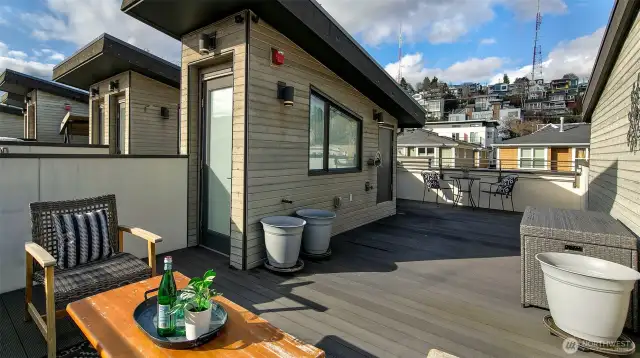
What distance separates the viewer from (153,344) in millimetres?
1426

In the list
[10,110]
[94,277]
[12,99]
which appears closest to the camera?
[94,277]

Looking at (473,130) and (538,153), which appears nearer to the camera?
(538,153)

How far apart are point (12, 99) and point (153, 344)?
12185mm

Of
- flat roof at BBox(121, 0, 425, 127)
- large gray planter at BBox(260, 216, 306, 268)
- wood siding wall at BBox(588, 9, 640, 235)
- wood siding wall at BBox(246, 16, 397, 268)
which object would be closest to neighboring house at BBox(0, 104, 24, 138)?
flat roof at BBox(121, 0, 425, 127)

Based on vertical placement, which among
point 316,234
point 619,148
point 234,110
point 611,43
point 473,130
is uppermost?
point 473,130

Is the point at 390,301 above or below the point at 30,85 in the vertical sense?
below

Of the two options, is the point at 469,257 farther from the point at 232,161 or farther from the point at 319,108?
the point at 232,161

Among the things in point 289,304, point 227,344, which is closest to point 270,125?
point 289,304

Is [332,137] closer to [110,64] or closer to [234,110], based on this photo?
[234,110]

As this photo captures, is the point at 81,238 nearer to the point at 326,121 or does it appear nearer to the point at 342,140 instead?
the point at 326,121

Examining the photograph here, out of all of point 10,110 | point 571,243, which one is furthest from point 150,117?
point 10,110

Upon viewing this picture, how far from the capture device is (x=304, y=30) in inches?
151

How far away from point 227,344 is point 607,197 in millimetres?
4700

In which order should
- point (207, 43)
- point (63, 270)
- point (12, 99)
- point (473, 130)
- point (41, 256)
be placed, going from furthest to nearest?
point (473, 130) → point (12, 99) → point (207, 43) → point (63, 270) → point (41, 256)
